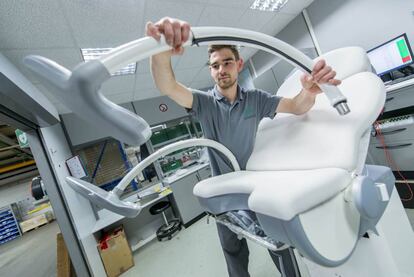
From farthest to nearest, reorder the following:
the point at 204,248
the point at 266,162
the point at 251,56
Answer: the point at 251,56 < the point at 204,248 < the point at 266,162

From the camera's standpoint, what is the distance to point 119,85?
3430 millimetres

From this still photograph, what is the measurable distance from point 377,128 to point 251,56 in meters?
3.27


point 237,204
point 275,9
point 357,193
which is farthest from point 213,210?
point 275,9

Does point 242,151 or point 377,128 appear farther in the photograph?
point 377,128

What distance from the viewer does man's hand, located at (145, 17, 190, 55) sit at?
0.46 meters

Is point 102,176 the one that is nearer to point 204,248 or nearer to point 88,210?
point 88,210

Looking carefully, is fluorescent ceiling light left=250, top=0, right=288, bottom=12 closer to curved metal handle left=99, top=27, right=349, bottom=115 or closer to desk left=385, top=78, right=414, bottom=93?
desk left=385, top=78, right=414, bottom=93

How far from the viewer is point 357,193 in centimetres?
51

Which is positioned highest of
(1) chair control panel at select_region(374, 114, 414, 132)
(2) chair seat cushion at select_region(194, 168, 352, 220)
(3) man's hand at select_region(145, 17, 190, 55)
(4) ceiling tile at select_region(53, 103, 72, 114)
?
(4) ceiling tile at select_region(53, 103, 72, 114)

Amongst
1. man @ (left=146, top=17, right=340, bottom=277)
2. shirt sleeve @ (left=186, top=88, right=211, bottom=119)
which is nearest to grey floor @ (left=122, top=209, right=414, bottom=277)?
man @ (left=146, top=17, right=340, bottom=277)

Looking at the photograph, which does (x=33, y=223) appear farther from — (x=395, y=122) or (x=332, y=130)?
→ (x=395, y=122)

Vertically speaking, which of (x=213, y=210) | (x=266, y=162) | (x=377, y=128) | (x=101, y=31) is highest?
(x=101, y=31)

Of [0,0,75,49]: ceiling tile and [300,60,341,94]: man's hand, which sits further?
[0,0,75,49]: ceiling tile

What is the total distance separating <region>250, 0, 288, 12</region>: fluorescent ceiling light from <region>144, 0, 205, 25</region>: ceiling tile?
2.80ft
